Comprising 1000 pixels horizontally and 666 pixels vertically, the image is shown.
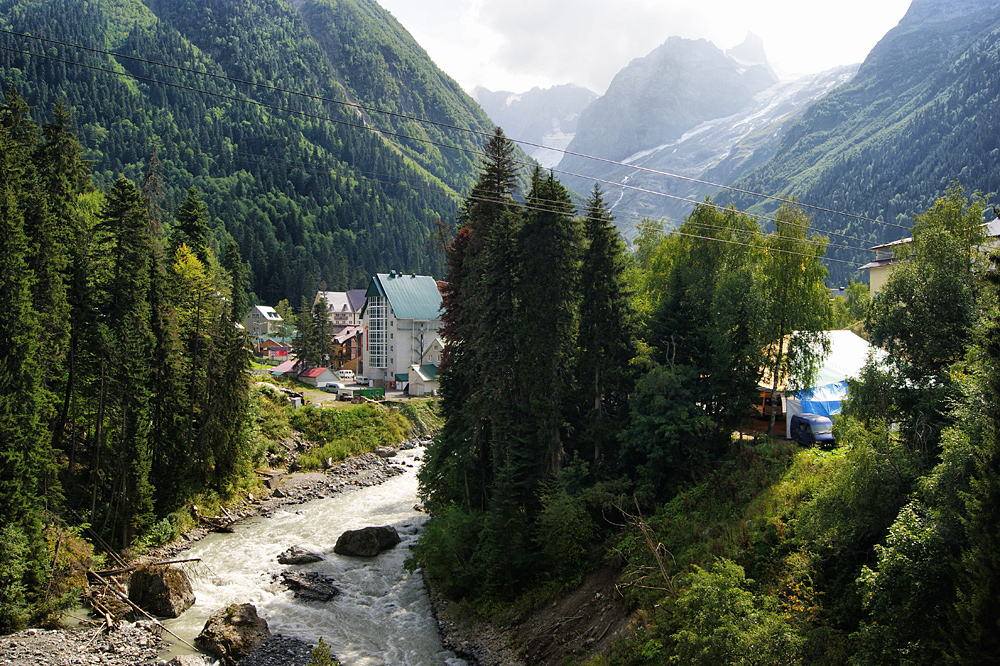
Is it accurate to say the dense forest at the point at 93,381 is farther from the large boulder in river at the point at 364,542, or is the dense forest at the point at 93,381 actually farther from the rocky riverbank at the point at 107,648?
the large boulder in river at the point at 364,542

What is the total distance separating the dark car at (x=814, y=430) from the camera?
82.7 ft

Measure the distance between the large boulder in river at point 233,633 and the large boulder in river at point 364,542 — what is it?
8.00 metres

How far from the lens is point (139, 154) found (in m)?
159

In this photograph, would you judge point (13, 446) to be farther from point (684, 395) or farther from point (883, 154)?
point (883, 154)

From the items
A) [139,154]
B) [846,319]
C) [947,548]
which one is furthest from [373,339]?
[139,154]

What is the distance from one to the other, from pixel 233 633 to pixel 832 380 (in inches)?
1052

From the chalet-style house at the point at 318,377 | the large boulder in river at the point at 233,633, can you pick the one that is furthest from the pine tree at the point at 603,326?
the chalet-style house at the point at 318,377

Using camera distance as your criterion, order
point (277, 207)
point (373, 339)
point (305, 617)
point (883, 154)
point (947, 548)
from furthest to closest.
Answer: point (277, 207) → point (883, 154) → point (373, 339) → point (305, 617) → point (947, 548)

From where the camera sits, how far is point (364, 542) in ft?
102

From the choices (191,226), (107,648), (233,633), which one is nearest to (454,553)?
(233,633)

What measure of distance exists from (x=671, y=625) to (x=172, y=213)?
469 ft

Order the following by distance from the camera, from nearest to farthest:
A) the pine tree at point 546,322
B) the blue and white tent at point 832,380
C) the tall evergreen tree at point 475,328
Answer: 1. the pine tree at point 546,322
2. the blue and white tent at point 832,380
3. the tall evergreen tree at point 475,328

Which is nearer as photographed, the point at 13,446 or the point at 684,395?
the point at 13,446

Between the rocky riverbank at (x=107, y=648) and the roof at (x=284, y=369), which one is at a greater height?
the roof at (x=284, y=369)
